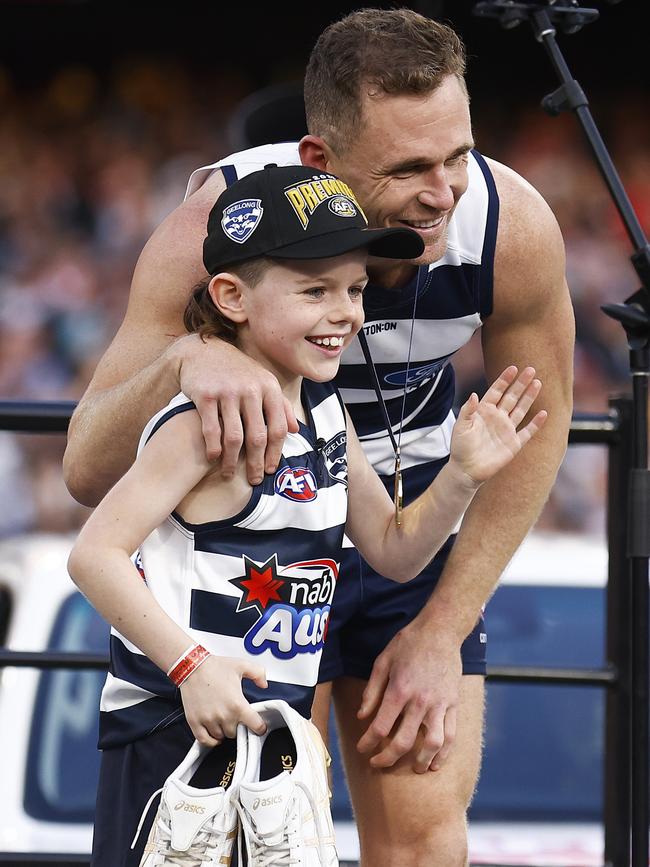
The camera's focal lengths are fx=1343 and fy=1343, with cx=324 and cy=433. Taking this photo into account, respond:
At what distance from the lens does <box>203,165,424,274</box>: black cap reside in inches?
71.2

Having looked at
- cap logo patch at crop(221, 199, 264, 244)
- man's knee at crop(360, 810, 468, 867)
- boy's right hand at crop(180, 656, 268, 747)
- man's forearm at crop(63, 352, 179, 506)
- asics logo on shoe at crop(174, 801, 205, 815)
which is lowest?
asics logo on shoe at crop(174, 801, 205, 815)

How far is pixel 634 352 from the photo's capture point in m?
2.51

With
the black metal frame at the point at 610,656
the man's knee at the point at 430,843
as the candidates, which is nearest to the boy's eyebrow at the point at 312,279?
the man's knee at the point at 430,843

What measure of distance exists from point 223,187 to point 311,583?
0.68 m

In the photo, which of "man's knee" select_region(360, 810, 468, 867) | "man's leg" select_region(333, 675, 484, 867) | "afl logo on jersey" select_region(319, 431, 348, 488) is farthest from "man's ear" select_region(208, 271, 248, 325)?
"man's knee" select_region(360, 810, 468, 867)

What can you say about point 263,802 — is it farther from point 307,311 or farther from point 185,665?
point 307,311

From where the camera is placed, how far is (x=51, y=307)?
20.8 ft

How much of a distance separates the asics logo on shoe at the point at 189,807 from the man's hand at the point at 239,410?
421mm

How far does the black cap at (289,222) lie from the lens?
5.94 ft

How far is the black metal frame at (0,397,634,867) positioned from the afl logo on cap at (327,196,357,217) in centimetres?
111

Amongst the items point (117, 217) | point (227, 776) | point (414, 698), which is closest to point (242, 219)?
point (227, 776)

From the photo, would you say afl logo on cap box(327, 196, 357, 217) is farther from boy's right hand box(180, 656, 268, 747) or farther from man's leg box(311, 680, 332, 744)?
man's leg box(311, 680, 332, 744)

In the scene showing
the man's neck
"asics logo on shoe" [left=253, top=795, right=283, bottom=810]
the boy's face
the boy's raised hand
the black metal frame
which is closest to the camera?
"asics logo on shoe" [left=253, top=795, right=283, bottom=810]

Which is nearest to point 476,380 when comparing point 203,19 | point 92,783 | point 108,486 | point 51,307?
point 51,307
